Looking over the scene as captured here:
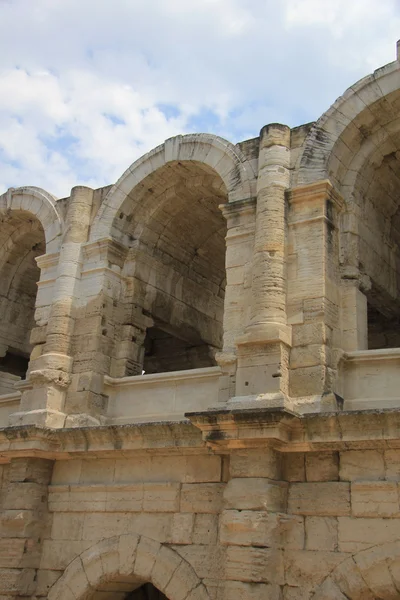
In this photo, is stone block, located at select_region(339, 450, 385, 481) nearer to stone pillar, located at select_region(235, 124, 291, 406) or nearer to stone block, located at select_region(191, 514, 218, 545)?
stone pillar, located at select_region(235, 124, 291, 406)

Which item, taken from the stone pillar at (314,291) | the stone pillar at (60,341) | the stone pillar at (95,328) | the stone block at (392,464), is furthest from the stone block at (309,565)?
the stone pillar at (60,341)

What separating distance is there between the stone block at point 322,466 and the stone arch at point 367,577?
2.30ft

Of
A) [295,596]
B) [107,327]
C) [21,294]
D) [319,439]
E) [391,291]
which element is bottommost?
[295,596]

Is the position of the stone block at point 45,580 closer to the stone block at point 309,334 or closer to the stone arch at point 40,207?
the stone block at point 309,334

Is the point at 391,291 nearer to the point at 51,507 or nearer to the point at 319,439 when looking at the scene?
the point at 319,439

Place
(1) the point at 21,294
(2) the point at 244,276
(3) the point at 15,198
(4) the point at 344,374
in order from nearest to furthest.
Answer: (4) the point at 344,374 → (2) the point at 244,276 → (3) the point at 15,198 → (1) the point at 21,294

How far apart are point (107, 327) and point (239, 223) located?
2.11 meters

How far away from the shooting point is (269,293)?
7078 mm

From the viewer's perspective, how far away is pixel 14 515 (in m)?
7.76

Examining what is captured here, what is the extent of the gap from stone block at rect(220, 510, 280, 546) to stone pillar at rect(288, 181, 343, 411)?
1.06 metres

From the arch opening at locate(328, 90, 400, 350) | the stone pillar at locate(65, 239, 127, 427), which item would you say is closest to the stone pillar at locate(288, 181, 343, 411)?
the arch opening at locate(328, 90, 400, 350)

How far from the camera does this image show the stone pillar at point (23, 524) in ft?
24.8

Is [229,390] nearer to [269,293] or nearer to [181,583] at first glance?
[269,293]

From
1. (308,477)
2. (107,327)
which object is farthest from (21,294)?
(308,477)
